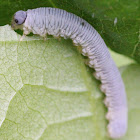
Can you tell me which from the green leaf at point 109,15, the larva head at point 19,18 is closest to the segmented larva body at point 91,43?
the larva head at point 19,18

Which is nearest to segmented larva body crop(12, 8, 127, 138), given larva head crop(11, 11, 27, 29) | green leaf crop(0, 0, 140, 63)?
larva head crop(11, 11, 27, 29)

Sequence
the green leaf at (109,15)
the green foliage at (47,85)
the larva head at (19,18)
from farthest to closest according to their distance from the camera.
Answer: the green foliage at (47,85), the larva head at (19,18), the green leaf at (109,15)

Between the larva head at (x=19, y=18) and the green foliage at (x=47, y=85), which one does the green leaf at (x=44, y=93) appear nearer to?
the green foliage at (x=47, y=85)

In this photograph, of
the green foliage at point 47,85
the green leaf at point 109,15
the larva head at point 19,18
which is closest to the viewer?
the green leaf at point 109,15

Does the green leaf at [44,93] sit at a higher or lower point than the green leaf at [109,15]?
lower

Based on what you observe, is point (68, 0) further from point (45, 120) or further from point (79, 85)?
point (45, 120)

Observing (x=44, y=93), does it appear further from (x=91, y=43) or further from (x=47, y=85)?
(x=91, y=43)

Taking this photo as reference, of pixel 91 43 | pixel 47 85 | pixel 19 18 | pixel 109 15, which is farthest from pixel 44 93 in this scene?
pixel 109 15
